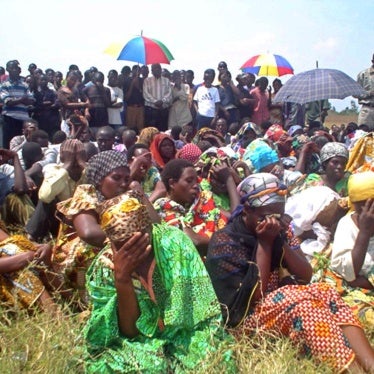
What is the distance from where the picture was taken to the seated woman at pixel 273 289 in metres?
3.17

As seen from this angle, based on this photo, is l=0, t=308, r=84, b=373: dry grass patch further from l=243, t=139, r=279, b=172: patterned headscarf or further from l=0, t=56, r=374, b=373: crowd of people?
l=243, t=139, r=279, b=172: patterned headscarf

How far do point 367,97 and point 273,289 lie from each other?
8.37 metres

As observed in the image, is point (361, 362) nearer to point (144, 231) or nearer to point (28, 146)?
point (144, 231)

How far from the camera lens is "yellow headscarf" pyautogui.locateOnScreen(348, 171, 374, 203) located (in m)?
3.99

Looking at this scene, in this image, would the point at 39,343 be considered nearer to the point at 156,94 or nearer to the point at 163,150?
the point at 163,150

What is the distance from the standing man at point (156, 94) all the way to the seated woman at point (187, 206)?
714 cm

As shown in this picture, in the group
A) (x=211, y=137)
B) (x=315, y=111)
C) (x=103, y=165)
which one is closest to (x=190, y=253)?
(x=103, y=165)

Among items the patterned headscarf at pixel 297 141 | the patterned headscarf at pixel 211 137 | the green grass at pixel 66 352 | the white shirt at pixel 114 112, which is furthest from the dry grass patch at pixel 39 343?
the white shirt at pixel 114 112

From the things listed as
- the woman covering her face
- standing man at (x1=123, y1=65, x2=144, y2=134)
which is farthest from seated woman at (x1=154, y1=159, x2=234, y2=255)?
standing man at (x1=123, y1=65, x2=144, y2=134)

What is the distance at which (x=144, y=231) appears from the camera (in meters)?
2.96

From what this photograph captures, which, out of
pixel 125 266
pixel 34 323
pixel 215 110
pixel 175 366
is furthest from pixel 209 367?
pixel 215 110

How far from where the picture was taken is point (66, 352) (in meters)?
3.14

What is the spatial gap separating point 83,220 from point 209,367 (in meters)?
1.50

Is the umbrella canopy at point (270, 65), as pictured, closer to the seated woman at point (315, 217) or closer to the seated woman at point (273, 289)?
the seated woman at point (315, 217)
